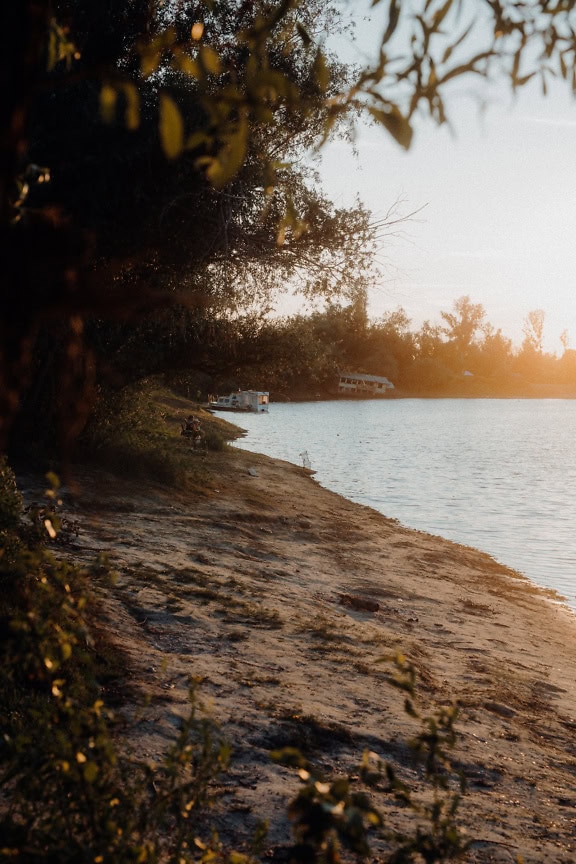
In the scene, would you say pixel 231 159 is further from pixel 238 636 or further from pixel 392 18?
pixel 238 636

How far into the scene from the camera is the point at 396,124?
1.85m

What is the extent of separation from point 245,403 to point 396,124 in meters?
82.1

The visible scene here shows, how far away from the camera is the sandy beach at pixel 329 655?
497 centimetres

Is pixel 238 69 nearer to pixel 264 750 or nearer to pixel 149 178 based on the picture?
pixel 149 178

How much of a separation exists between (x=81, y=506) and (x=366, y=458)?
29299 mm

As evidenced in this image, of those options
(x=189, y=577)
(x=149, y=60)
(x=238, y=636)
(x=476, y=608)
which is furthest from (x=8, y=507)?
(x=476, y=608)

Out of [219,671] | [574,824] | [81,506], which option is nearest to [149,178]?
[81,506]

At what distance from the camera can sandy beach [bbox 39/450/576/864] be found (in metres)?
4.97

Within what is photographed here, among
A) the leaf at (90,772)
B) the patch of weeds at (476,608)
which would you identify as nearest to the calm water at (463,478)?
the patch of weeds at (476,608)

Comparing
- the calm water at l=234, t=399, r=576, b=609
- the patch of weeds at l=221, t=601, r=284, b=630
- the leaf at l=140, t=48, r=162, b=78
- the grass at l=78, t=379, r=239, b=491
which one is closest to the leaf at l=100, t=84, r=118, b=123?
the leaf at l=140, t=48, r=162, b=78

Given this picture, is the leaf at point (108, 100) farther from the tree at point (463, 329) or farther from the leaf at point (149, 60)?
the tree at point (463, 329)

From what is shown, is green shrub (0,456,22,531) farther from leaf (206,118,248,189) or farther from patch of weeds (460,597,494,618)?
patch of weeds (460,597,494,618)

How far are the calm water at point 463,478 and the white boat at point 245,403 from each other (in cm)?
1146

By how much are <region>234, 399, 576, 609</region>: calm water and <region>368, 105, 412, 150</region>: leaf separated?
1369cm
